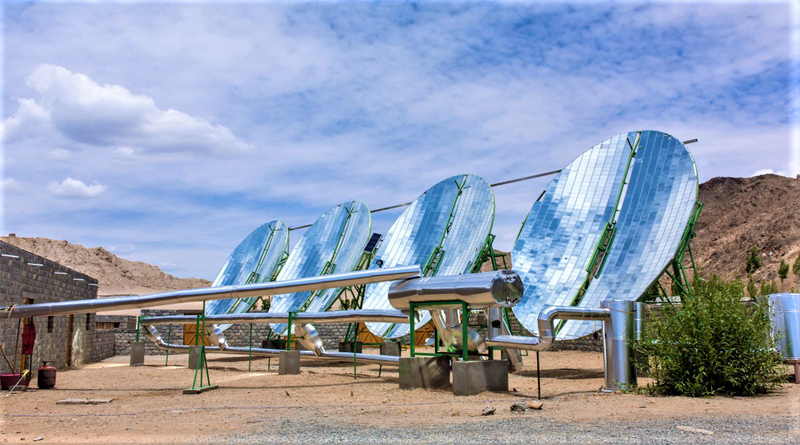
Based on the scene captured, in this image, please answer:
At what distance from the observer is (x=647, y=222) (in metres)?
20.5

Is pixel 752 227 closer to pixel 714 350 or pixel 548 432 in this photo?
pixel 714 350

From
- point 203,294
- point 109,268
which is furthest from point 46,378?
point 109,268

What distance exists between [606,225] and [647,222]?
54.5 inches

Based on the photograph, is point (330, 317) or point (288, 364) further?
point (330, 317)

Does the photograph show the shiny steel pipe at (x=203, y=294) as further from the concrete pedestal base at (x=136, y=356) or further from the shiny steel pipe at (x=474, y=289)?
the concrete pedestal base at (x=136, y=356)

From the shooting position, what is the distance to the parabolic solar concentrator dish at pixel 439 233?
87.1 feet

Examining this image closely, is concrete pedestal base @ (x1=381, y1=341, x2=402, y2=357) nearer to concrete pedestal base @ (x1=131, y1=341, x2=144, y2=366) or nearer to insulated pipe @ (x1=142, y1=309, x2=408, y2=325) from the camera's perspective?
insulated pipe @ (x1=142, y1=309, x2=408, y2=325)

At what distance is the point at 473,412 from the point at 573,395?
12.3 ft

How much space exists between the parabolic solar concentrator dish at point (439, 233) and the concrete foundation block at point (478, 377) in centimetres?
976

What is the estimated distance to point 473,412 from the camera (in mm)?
12055

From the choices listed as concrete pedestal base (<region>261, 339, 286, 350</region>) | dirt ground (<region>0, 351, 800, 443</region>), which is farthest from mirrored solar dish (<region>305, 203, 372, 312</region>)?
dirt ground (<region>0, 351, 800, 443</region>)

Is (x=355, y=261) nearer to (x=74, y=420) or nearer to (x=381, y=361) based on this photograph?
(x=381, y=361)

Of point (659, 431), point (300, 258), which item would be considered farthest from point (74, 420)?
point (300, 258)

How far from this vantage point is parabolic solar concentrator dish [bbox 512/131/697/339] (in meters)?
19.4
